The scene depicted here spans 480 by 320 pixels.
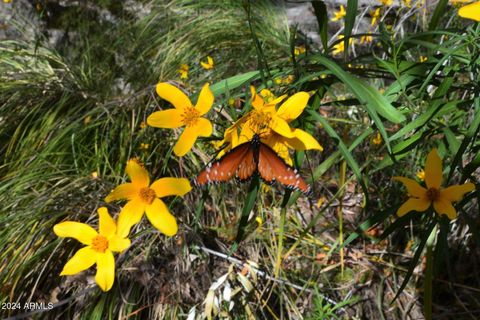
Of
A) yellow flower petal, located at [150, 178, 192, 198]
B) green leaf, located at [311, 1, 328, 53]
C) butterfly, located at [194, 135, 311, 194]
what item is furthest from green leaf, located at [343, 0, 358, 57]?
yellow flower petal, located at [150, 178, 192, 198]

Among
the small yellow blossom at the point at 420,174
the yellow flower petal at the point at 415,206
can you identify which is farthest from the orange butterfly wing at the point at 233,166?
the small yellow blossom at the point at 420,174

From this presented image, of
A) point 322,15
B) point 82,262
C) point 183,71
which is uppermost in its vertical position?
point 322,15

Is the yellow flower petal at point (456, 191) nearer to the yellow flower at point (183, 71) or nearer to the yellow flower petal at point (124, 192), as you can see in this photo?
the yellow flower petal at point (124, 192)

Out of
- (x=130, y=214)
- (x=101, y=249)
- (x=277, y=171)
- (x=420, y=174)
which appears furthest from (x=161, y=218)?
(x=420, y=174)

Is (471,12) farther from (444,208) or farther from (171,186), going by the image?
(171,186)

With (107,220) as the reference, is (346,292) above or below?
below

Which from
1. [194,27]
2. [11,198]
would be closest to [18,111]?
[11,198]

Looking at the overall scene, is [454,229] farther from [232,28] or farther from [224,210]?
[232,28]
